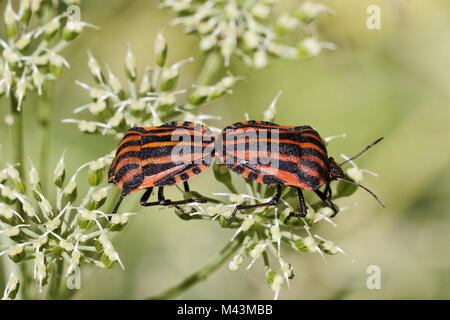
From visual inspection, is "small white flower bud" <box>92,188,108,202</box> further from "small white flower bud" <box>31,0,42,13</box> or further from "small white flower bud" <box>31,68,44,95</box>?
"small white flower bud" <box>31,0,42,13</box>

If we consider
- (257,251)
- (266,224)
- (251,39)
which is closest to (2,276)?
(257,251)

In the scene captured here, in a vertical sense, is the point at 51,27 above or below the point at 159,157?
above

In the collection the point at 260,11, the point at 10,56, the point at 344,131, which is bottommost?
the point at 344,131

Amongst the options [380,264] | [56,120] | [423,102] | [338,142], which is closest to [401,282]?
[380,264]

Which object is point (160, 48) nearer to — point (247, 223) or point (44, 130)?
point (44, 130)

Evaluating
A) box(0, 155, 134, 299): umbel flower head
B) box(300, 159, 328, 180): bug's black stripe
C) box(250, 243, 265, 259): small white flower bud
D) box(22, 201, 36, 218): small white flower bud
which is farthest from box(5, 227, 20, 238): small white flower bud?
box(300, 159, 328, 180): bug's black stripe

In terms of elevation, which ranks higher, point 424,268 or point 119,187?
point 119,187
